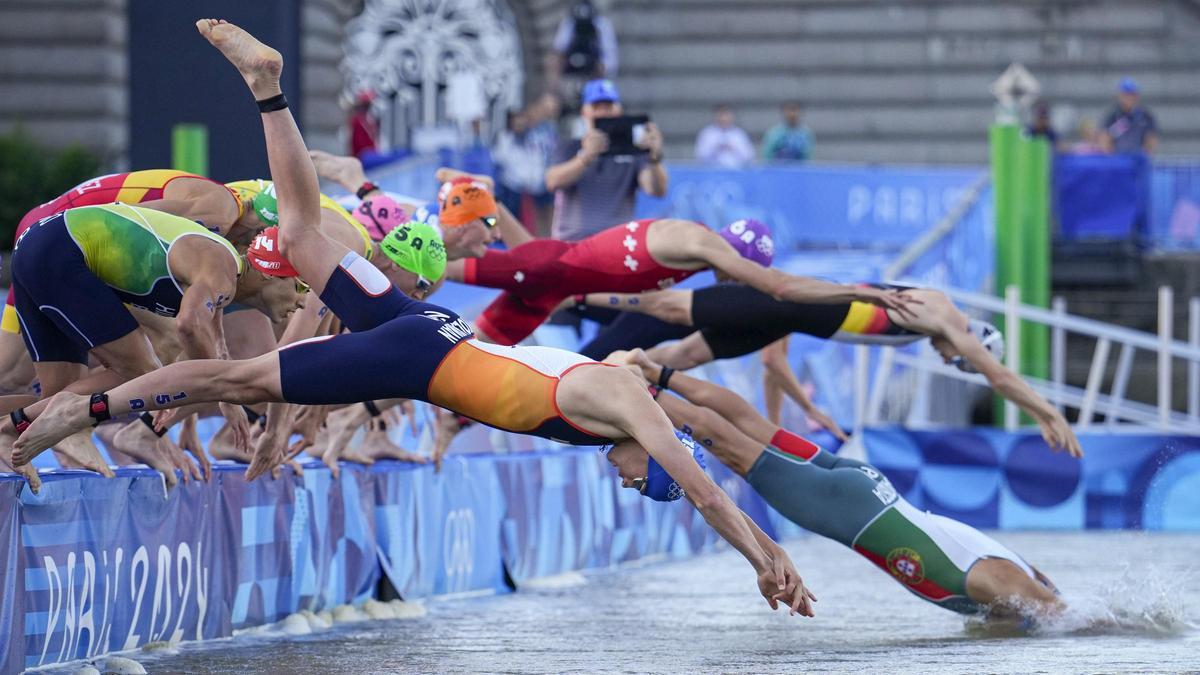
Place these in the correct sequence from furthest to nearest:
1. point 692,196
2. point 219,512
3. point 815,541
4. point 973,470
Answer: point 692,196, point 973,470, point 815,541, point 219,512

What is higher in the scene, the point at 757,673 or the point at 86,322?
the point at 86,322

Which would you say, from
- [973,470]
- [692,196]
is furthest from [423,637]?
[692,196]

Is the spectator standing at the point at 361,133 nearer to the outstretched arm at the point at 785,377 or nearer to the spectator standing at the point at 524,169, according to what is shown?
the spectator standing at the point at 524,169

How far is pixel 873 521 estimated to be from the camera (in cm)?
1010

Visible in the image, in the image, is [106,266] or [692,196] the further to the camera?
[692,196]

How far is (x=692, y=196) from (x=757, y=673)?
535 inches

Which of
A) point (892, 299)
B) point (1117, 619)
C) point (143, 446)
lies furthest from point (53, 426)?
point (1117, 619)

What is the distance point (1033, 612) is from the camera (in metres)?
10.0

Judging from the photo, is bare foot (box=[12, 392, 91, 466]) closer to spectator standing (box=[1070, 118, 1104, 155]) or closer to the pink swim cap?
the pink swim cap

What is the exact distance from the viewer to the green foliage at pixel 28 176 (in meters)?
22.1

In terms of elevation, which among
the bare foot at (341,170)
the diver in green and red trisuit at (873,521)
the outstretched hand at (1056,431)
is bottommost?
the diver in green and red trisuit at (873,521)

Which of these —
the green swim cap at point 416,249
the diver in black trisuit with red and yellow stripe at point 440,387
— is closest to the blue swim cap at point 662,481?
the diver in black trisuit with red and yellow stripe at point 440,387

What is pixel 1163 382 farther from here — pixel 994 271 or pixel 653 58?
pixel 653 58

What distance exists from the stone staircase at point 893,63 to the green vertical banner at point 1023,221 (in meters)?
8.41
